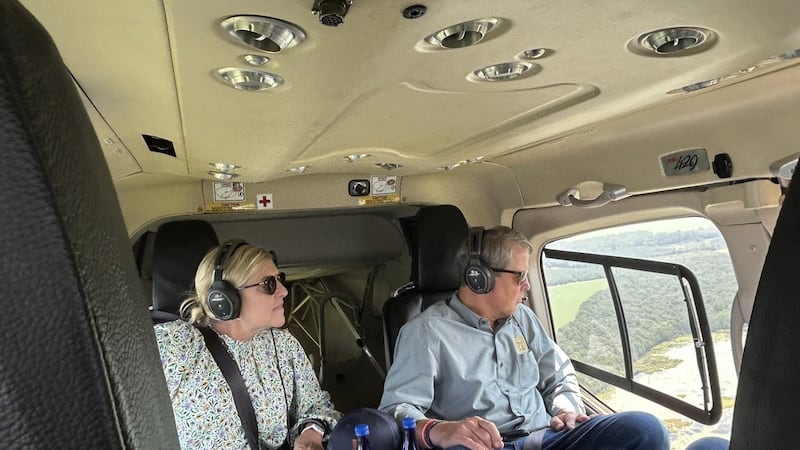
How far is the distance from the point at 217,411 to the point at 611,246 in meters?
2.46

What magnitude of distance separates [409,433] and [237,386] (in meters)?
0.77

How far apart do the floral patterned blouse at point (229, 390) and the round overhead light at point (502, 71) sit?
1559mm

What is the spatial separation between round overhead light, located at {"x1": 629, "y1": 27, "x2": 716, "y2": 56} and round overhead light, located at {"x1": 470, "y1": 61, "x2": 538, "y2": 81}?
0.31 m

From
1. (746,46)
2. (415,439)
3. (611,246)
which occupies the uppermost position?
(746,46)

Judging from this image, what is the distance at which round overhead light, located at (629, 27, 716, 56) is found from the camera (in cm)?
158

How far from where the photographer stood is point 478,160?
3.98 m

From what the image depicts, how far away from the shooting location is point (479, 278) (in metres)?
3.22

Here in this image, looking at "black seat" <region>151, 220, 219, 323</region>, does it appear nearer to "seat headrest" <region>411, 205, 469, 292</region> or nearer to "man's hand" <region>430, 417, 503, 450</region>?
"seat headrest" <region>411, 205, 469, 292</region>

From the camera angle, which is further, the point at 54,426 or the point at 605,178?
the point at 605,178

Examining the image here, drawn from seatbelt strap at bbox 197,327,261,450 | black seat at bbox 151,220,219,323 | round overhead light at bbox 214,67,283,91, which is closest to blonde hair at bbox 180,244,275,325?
seatbelt strap at bbox 197,327,261,450

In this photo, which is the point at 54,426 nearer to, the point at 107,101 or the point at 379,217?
the point at 107,101

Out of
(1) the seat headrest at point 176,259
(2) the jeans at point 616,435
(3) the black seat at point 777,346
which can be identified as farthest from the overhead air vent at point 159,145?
(3) the black seat at point 777,346

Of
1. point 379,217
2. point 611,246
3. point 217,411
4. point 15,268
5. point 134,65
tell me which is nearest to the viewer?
point 15,268

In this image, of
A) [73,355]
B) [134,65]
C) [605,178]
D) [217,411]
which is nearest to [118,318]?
[73,355]
